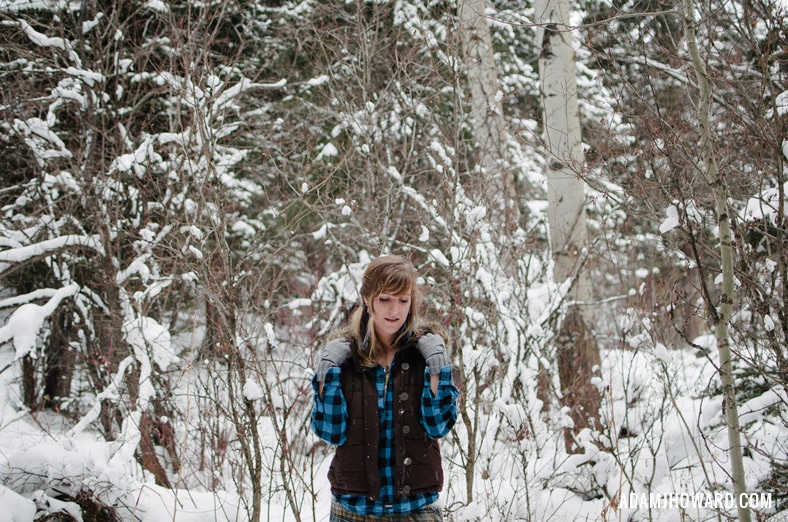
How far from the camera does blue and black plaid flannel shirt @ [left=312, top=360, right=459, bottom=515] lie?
1.99 meters

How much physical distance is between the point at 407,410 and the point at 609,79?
1896 mm

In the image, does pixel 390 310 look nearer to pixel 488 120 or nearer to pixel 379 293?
pixel 379 293

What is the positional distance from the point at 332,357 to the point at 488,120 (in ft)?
16.8

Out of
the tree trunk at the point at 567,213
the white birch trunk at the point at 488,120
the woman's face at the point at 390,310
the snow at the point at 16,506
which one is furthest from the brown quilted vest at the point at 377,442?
the tree trunk at the point at 567,213

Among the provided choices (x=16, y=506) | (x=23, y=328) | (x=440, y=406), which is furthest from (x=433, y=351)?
(x=23, y=328)

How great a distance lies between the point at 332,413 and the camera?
2.01 metres

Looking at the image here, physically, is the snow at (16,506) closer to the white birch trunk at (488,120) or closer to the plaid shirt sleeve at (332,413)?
the plaid shirt sleeve at (332,413)

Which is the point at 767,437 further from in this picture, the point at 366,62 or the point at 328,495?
the point at 366,62

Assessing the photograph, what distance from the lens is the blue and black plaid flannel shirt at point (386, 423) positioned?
6.53ft

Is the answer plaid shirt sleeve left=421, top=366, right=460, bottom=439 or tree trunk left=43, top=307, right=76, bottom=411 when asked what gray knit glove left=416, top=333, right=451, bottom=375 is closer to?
plaid shirt sleeve left=421, top=366, right=460, bottom=439

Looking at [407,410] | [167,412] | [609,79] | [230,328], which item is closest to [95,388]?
[167,412]

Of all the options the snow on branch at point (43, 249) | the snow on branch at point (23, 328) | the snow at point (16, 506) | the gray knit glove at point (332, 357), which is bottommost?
the snow at point (16, 506)

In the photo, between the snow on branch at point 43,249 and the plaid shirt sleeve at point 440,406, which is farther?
the snow on branch at point 43,249

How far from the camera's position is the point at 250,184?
819cm
